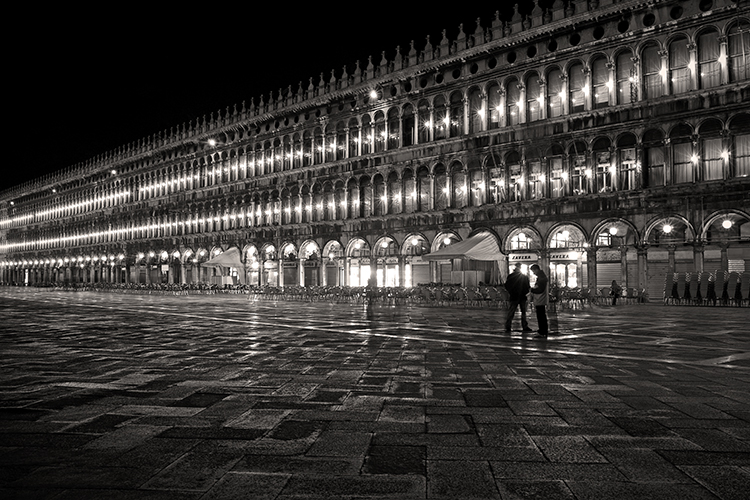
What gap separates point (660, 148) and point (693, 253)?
499 centimetres

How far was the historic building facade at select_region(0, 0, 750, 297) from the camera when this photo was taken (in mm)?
25516

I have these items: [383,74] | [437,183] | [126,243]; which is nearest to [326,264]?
[437,183]

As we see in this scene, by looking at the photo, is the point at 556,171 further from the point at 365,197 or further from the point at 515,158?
the point at 365,197

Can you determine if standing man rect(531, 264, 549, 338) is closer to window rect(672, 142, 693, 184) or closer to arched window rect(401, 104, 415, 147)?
window rect(672, 142, 693, 184)

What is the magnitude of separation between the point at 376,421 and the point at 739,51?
88.3 ft

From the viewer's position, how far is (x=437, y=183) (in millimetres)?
34531

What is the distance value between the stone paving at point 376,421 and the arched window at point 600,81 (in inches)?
805

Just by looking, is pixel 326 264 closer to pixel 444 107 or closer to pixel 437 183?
pixel 437 183

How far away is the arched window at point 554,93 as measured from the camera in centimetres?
2975

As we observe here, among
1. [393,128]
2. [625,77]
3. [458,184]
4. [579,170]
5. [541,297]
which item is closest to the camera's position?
[541,297]

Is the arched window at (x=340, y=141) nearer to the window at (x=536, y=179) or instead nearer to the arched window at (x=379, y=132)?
the arched window at (x=379, y=132)

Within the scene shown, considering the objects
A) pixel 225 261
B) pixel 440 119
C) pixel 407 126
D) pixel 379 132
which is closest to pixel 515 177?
pixel 440 119

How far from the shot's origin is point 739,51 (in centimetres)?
2477

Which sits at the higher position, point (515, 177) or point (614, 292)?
point (515, 177)
